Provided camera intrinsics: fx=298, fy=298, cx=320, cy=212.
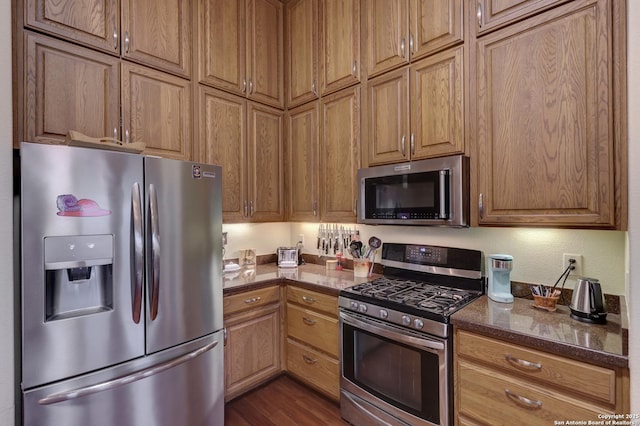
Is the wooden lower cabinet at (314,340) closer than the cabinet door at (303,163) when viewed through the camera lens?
Yes

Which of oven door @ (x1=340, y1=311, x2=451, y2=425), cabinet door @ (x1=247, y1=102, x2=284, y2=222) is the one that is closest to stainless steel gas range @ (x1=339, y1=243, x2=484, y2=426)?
oven door @ (x1=340, y1=311, x2=451, y2=425)

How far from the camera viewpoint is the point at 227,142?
2377mm

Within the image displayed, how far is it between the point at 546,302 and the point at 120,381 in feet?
7.02

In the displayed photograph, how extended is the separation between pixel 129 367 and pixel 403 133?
6.64 ft

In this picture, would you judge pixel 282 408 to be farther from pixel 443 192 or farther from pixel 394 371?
pixel 443 192

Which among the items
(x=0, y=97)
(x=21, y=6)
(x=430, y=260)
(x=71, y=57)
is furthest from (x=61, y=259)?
(x=430, y=260)

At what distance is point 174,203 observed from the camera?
5.22 ft

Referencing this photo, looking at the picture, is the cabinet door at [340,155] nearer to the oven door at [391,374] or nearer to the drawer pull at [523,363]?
the oven door at [391,374]

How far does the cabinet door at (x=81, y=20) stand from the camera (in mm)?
1555

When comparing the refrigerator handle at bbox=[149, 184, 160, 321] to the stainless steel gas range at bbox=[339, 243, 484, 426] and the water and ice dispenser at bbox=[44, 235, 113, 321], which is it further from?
the stainless steel gas range at bbox=[339, 243, 484, 426]

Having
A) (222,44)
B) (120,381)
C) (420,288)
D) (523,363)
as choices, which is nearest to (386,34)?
(222,44)

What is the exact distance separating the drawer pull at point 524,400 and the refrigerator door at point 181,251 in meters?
1.55

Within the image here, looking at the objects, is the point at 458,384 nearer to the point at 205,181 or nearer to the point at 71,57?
the point at 205,181

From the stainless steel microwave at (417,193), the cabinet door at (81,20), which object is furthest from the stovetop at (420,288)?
the cabinet door at (81,20)
